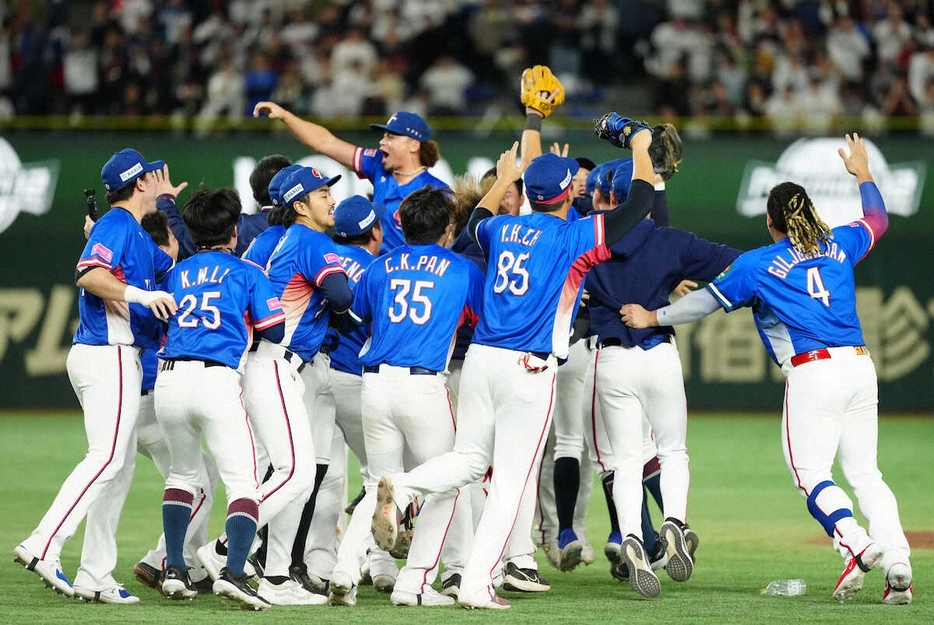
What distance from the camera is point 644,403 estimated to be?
7562 millimetres

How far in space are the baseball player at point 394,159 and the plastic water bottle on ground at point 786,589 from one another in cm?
326

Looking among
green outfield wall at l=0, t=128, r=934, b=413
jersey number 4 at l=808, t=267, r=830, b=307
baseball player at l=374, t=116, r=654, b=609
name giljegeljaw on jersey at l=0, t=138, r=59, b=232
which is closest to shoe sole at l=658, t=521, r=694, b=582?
baseball player at l=374, t=116, r=654, b=609

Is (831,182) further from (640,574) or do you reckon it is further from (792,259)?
(640,574)

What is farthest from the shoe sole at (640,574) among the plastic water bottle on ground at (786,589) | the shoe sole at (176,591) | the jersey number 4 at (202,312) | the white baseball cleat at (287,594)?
the jersey number 4 at (202,312)

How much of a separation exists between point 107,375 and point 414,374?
5.19ft

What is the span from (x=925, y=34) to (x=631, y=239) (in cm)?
1231

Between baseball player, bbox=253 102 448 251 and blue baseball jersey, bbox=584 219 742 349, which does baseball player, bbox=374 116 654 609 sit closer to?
blue baseball jersey, bbox=584 219 742 349

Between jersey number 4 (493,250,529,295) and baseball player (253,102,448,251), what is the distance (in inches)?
75.4

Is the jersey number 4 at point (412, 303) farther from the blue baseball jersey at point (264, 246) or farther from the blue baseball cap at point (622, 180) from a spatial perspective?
the blue baseball cap at point (622, 180)

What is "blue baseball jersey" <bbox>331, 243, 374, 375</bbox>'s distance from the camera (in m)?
7.70

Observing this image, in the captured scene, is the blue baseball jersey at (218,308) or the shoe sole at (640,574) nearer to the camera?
the blue baseball jersey at (218,308)

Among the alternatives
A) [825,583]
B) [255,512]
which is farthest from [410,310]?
[825,583]

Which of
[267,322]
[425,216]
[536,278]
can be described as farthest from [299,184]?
[536,278]

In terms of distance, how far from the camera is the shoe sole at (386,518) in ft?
21.3
